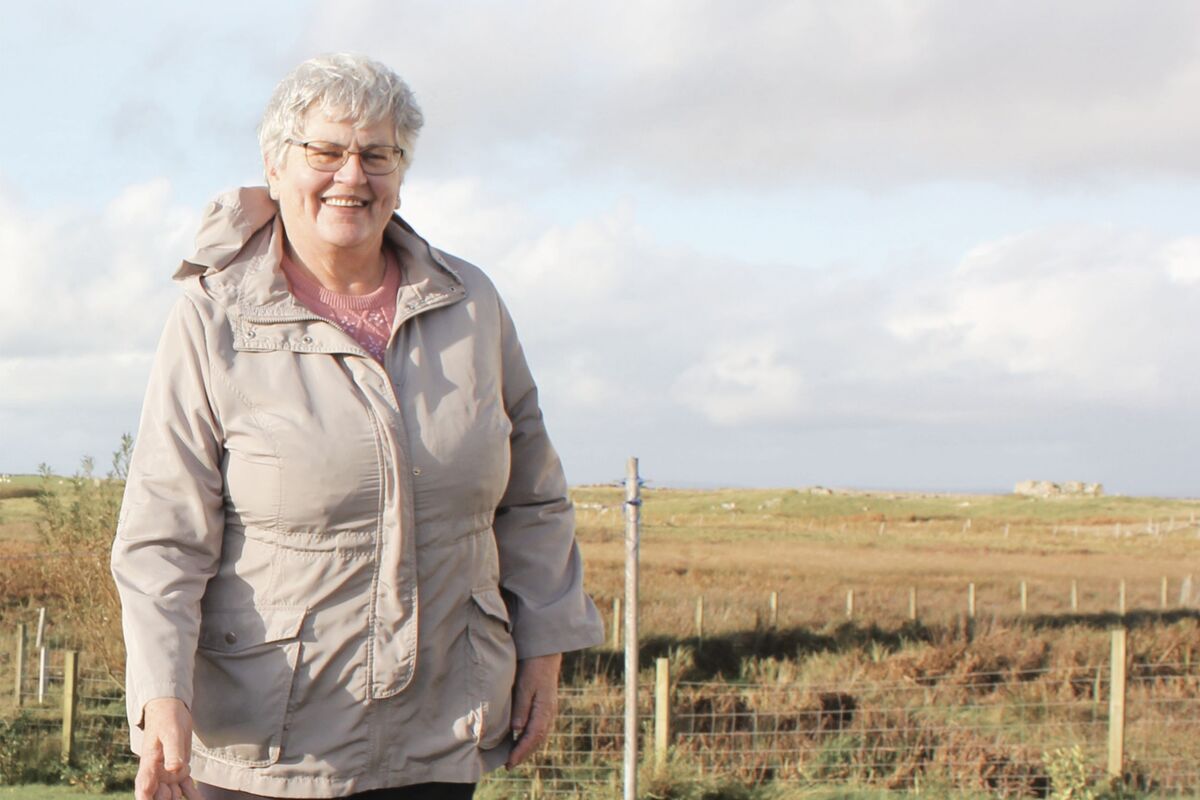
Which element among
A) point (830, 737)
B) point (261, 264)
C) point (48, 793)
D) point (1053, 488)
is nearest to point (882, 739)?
point (830, 737)

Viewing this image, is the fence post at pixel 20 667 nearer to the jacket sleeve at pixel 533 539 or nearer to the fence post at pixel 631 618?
the fence post at pixel 631 618

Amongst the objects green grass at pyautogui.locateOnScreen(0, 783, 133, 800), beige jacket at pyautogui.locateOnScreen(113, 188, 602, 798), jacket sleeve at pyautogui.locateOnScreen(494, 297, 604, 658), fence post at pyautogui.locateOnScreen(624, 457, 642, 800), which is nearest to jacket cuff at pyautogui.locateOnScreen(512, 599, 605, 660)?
jacket sleeve at pyautogui.locateOnScreen(494, 297, 604, 658)

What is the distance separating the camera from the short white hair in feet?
6.33

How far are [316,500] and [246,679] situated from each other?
28 cm

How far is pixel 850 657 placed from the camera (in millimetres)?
15062

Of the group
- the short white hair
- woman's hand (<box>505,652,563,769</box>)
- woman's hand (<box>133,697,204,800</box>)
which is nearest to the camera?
woman's hand (<box>133,697,204,800</box>)

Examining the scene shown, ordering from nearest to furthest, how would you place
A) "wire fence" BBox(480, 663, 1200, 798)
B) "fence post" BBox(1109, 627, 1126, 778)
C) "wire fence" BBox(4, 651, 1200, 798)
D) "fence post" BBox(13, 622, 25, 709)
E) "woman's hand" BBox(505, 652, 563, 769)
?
"woman's hand" BBox(505, 652, 563, 769) < "wire fence" BBox(4, 651, 1200, 798) < "wire fence" BBox(480, 663, 1200, 798) < "fence post" BBox(1109, 627, 1126, 778) < "fence post" BBox(13, 622, 25, 709)

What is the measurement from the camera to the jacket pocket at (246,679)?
1.88m

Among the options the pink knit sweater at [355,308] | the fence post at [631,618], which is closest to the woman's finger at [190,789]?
the pink knit sweater at [355,308]

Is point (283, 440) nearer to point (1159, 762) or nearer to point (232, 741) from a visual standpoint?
point (232, 741)

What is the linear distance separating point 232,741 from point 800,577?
25.8m

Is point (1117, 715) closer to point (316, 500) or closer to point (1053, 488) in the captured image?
point (316, 500)

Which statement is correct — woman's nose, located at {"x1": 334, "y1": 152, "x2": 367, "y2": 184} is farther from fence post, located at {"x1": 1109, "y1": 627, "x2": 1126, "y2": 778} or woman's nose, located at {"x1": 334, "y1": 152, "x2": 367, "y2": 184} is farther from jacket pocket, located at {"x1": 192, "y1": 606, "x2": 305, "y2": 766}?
fence post, located at {"x1": 1109, "y1": 627, "x2": 1126, "y2": 778}

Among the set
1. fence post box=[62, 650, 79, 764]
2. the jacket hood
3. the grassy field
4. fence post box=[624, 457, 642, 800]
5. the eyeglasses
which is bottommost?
the grassy field
